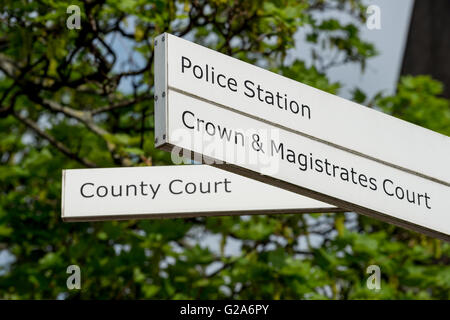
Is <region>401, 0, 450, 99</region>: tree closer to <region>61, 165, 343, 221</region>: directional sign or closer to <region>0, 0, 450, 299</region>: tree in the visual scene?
<region>0, 0, 450, 299</region>: tree

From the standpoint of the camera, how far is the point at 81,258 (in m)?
7.51

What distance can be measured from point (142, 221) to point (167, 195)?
135 inches

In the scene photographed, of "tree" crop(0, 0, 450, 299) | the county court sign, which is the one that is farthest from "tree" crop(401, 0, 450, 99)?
the county court sign

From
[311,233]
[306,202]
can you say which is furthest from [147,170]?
[311,233]

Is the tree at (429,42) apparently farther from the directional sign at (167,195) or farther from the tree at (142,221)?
the directional sign at (167,195)

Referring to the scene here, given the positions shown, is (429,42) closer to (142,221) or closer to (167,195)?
(142,221)

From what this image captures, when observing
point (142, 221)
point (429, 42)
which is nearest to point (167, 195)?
point (142, 221)

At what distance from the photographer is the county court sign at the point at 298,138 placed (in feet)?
9.51

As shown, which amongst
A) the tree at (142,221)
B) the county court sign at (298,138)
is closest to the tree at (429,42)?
the tree at (142,221)

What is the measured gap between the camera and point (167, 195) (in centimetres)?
365

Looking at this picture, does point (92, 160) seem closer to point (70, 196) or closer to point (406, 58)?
point (70, 196)

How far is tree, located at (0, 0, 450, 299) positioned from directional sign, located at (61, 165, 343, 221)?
2.15 meters

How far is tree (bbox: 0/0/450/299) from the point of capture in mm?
6531

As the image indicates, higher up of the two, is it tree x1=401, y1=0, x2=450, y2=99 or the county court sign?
tree x1=401, y1=0, x2=450, y2=99
